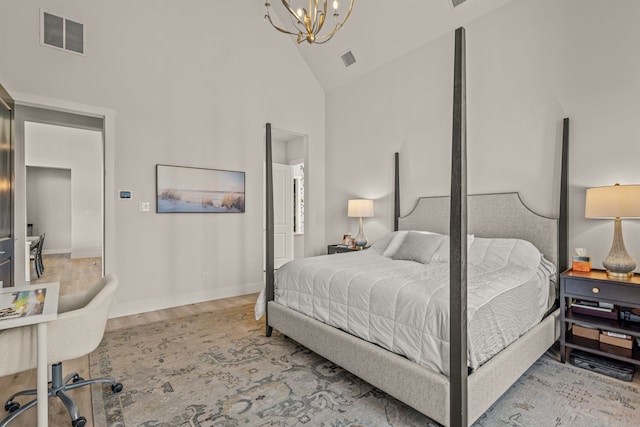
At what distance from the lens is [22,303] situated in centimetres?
160

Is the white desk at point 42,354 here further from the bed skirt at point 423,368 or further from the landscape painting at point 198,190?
the landscape painting at point 198,190

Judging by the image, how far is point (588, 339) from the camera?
2.52 metres

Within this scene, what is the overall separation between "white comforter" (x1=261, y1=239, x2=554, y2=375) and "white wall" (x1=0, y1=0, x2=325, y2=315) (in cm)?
179

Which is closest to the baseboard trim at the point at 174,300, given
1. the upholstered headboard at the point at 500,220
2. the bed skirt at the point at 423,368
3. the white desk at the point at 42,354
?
the white desk at the point at 42,354

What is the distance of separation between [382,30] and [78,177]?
892cm

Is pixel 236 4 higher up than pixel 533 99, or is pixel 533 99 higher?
pixel 236 4

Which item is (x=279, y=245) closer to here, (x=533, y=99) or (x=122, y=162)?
(x=122, y=162)

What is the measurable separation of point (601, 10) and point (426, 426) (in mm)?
3519

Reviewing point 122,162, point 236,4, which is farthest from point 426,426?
point 236,4

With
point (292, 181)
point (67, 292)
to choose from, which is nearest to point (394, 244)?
point (292, 181)

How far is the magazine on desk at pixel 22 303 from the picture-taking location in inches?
56.9

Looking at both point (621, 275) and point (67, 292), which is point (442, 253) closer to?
point (621, 275)

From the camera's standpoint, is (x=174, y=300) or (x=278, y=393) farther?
(x=174, y=300)

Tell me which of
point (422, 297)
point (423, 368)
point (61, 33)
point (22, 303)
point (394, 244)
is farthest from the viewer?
point (394, 244)
